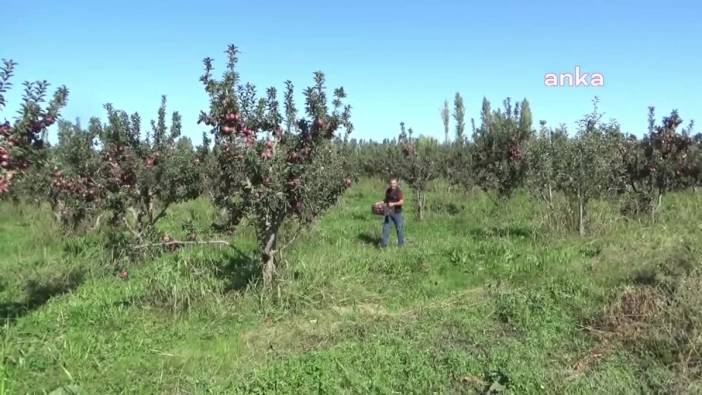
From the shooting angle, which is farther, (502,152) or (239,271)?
(502,152)

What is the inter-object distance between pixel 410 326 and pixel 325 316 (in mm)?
1007

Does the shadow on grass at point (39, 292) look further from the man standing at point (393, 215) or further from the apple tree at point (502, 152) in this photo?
the apple tree at point (502, 152)

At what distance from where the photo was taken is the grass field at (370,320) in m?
4.90

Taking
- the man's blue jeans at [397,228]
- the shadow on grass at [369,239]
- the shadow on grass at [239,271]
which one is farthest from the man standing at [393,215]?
the shadow on grass at [239,271]

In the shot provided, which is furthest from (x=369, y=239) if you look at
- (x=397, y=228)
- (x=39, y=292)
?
(x=39, y=292)

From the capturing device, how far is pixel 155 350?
18.6 feet

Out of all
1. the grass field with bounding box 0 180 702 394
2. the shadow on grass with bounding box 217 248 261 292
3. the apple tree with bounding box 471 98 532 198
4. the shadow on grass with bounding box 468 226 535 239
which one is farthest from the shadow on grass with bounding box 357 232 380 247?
the apple tree with bounding box 471 98 532 198

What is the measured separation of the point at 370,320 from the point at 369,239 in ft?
20.3

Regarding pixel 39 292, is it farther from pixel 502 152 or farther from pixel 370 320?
pixel 502 152

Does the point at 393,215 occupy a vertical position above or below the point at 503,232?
above

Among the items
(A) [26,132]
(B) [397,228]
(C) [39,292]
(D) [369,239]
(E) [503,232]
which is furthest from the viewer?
(D) [369,239]

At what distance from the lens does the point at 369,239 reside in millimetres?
12547

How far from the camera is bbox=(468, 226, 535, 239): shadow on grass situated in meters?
11.4

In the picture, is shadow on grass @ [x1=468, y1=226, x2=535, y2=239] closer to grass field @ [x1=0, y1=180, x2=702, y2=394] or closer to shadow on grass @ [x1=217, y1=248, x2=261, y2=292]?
grass field @ [x1=0, y1=180, x2=702, y2=394]
